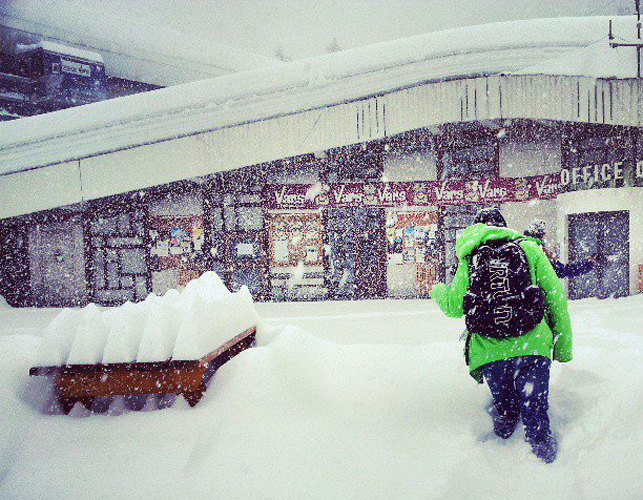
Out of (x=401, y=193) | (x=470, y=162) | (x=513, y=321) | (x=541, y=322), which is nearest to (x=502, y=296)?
(x=513, y=321)

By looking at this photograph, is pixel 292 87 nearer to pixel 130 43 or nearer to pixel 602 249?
pixel 602 249

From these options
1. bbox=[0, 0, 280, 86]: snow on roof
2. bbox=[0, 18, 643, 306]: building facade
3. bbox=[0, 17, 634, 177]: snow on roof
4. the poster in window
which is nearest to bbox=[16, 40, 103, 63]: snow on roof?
bbox=[0, 0, 280, 86]: snow on roof

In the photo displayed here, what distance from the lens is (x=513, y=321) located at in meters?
2.46

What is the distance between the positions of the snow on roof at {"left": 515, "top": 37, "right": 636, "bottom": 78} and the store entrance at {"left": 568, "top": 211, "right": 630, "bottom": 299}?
3.49m

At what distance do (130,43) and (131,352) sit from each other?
62.8ft

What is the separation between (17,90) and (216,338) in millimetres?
18219

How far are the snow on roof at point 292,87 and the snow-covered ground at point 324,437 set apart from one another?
780 cm

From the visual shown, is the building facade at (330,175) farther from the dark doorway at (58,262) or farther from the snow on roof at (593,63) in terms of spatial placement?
the snow on roof at (593,63)

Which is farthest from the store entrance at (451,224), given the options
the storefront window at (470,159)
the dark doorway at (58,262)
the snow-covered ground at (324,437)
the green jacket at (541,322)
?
the dark doorway at (58,262)

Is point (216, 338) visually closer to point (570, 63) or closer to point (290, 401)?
point (290, 401)

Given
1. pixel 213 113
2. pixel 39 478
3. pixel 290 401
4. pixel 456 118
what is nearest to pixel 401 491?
pixel 290 401

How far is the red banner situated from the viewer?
10.8 metres

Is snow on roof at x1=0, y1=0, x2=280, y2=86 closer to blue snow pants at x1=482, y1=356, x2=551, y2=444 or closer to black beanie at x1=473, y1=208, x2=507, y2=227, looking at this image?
black beanie at x1=473, y1=208, x2=507, y2=227

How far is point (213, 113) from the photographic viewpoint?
10234mm
